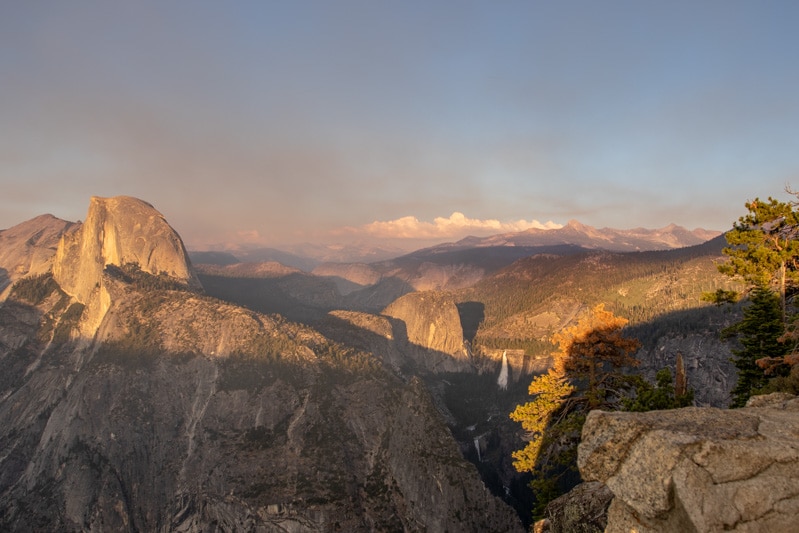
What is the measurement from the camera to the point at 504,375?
17200 centimetres

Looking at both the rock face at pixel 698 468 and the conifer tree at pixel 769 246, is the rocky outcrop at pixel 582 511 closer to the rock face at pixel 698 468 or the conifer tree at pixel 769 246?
the rock face at pixel 698 468

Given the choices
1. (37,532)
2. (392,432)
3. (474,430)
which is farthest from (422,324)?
(37,532)

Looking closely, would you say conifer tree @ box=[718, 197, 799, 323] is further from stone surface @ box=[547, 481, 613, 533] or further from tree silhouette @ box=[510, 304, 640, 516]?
stone surface @ box=[547, 481, 613, 533]

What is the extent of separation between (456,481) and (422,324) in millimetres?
127699

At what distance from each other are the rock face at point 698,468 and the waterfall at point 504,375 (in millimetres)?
161586

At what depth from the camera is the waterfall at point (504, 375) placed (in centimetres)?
16715

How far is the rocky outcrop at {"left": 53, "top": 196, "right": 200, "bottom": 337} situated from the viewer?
14500 centimetres

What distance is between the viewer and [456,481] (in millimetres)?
72062

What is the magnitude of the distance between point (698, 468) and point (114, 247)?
7091 inches

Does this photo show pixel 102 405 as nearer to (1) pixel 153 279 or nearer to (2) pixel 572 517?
(1) pixel 153 279

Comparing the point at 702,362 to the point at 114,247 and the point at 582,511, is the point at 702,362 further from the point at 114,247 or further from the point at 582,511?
the point at 114,247

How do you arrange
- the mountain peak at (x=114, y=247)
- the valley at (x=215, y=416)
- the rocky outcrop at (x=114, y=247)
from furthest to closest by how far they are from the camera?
the mountain peak at (x=114, y=247)
the rocky outcrop at (x=114, y=247)
the valley at (x=215, y=416)

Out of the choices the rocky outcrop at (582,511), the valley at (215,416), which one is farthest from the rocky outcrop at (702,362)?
the rocky outcrop at (582,511)

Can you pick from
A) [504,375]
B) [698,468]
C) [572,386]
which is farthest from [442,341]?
[698,468]
